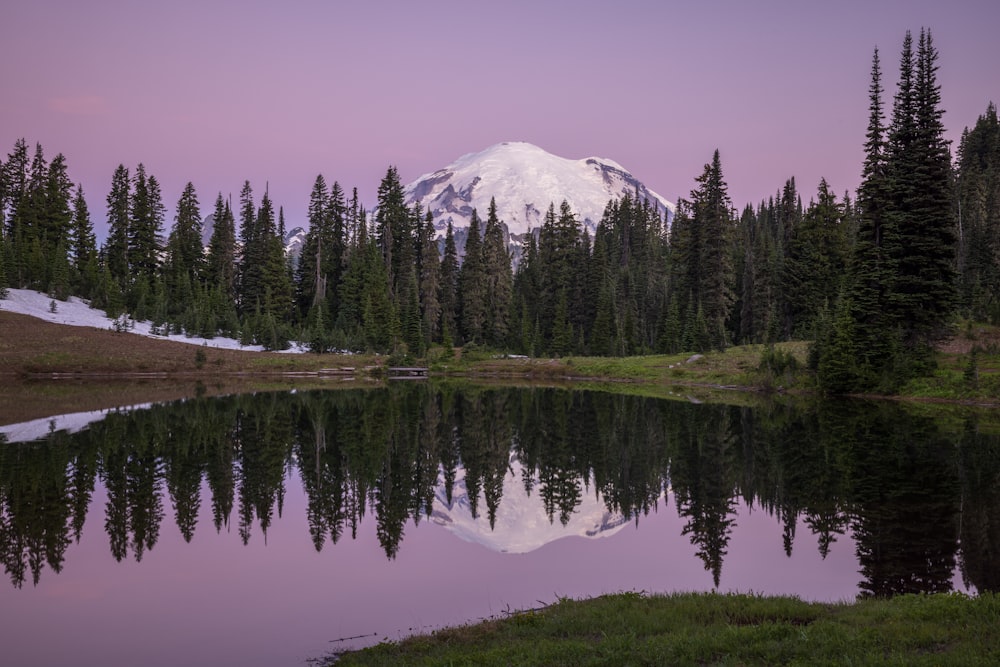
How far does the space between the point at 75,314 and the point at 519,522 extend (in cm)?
7102

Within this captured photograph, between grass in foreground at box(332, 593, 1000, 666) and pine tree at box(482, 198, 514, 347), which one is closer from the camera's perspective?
grass in foreground at box(332, 593, 1000, 666)

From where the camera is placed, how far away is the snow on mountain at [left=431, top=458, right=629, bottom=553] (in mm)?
18188

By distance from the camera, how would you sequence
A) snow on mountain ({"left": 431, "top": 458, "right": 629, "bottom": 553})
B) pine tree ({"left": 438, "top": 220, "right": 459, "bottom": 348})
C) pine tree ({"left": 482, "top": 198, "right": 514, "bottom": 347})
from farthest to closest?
pine tree ({"left": 438, "top": 220, "right": 459, "bottom": 348}) → pine tree ({"left": 482, "top": 198, "right": 514, "bottom": 347}) → snow on mountain ({"left": 431, "top": 458, "right": 629, "bottom": 553})

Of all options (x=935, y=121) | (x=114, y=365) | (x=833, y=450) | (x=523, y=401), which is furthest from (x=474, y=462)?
(x=114, y=365)

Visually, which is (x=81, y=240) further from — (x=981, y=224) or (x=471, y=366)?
(x=981, y=224)

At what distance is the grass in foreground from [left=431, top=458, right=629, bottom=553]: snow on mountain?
6.51 m

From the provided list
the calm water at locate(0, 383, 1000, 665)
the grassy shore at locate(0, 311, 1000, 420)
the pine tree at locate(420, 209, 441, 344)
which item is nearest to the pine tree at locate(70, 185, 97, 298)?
the grassy shore at locate(0, 311, 1000, 420)

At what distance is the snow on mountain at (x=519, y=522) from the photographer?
18188 mm

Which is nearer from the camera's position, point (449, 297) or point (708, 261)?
point (708, 261)

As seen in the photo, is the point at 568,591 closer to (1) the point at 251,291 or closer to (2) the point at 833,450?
(2) the point at 833,450

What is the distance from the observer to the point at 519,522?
20188 millimetres

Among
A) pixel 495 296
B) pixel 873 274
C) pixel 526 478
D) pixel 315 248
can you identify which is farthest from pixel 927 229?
pixel 315 248

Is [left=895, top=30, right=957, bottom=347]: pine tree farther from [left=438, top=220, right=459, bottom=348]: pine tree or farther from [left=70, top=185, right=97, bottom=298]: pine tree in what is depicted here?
[left=70, top=185, right=97, bottom=298]: pine tree

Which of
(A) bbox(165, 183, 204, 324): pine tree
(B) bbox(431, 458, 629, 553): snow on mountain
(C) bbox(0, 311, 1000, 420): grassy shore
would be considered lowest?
(B) bbox(431, 458, 629, 553): snow on mountain
